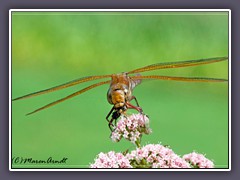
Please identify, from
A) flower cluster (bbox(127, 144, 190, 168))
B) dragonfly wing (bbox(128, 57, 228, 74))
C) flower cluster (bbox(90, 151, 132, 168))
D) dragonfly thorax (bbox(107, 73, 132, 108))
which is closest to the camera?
flower cluster (bbox(127, 144, 190, 168))

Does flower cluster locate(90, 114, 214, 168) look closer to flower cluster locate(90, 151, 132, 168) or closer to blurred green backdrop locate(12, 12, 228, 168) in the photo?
flower cluster locate(90, 151, 132, 168)

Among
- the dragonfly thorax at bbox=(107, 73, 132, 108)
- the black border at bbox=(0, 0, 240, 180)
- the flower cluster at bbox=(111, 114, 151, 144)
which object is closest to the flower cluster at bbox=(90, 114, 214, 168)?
the flower cluster at bbox=(111, 114, 151, 144)

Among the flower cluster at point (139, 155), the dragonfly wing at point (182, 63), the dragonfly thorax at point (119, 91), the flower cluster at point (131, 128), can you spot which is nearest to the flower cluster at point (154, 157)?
the flower cluster at point (139, 155)

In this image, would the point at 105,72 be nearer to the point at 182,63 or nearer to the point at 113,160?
the point at 182,63

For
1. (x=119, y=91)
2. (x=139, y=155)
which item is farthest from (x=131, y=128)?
(x=119, y=91)
